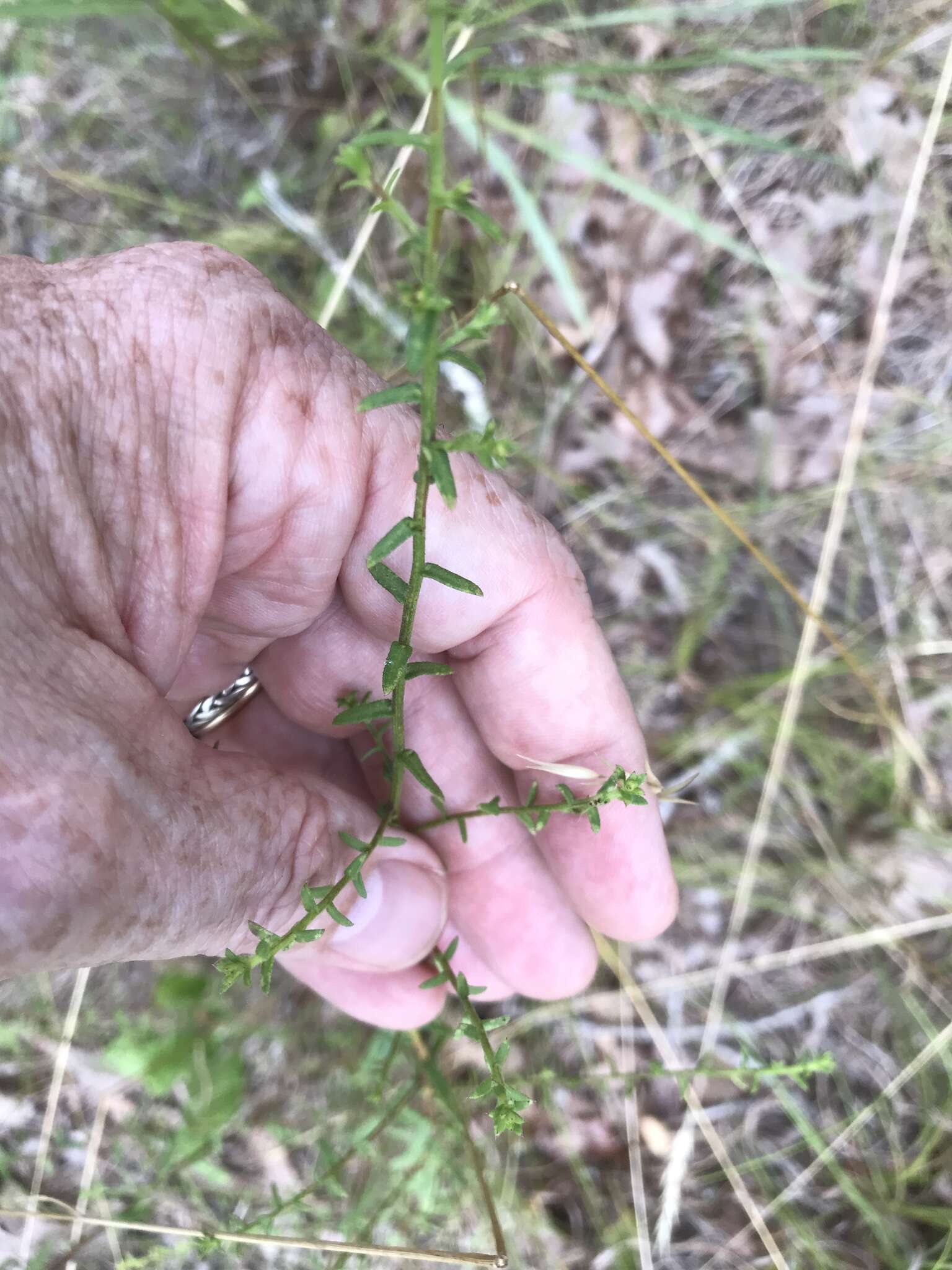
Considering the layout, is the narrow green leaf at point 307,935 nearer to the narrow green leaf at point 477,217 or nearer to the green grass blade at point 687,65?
the narrow green leaf at point 477,217

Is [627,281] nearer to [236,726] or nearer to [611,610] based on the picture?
[611,610]

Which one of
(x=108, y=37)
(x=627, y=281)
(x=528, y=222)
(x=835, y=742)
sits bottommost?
(x=835, y=742)

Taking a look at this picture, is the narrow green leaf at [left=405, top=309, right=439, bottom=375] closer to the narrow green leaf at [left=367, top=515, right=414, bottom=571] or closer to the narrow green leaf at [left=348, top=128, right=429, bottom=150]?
the narrow green leaf at [left=348, top=128, right=429, bottom=150]

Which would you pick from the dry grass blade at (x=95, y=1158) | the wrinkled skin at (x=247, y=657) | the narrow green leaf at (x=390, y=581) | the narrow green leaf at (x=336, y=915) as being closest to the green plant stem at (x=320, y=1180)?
the wrinkled skin at (x=247, y=657)

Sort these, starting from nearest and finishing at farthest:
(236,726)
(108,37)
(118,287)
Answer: (118,287) → (236,726) → (108,37)

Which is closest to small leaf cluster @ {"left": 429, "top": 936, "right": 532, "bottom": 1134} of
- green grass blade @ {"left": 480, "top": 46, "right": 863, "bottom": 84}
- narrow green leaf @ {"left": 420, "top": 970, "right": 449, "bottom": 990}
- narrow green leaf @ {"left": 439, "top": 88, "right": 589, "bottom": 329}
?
narrow green leaf @ {"left": 420, "top": 970, "right": 449, "bottom": 990}

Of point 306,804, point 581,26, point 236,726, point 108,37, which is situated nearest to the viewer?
point 306,804

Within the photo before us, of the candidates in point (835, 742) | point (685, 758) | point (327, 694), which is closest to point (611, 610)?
point (685, 758)
